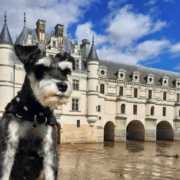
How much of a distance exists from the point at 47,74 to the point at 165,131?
130ft

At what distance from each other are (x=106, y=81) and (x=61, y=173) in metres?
20.4

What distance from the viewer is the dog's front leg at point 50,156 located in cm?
186

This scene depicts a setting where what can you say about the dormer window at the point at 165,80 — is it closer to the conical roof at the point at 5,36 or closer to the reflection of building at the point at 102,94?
the reflection of building at the point at 102,94

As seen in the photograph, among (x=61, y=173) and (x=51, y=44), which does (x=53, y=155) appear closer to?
(x=61, y=173)

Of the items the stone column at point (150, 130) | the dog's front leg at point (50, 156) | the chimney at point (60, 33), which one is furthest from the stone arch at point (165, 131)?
the dog's front leg at point (50, 156)

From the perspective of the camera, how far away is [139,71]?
3594 cm

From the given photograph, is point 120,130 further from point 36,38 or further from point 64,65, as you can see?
point 64,65

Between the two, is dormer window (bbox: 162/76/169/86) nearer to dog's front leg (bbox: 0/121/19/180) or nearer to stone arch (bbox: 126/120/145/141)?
stone arch (bbox: 126/120/145/141)

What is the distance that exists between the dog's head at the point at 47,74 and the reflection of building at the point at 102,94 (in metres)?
20.8

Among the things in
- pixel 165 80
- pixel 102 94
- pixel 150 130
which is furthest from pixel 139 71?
pixel 102 94

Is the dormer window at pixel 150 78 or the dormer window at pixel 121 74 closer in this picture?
the dormer window at pixel 121 74

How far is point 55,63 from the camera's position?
1.98 m

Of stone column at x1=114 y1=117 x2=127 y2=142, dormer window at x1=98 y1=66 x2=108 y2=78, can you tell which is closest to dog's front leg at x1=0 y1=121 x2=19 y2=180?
dormer window at x1=98 y1=66 x2=108 y2=78

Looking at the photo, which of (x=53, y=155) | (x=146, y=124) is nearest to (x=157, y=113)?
(x=146, y=124)
